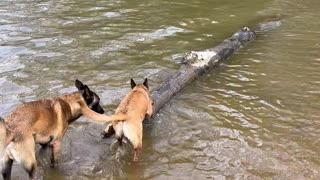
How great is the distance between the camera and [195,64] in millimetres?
9805

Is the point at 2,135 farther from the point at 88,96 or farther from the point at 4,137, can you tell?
the point at 88,96

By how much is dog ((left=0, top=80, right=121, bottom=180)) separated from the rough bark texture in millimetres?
1865

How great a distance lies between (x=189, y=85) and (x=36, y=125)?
4.16 metres

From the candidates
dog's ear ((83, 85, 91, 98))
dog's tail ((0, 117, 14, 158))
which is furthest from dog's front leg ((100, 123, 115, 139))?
dog's tail ((0, 117, 14, 158))

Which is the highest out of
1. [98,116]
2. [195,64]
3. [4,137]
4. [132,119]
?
[4,137]

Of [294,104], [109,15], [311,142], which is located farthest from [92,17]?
[311,142]

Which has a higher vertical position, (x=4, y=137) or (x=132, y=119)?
(x=4, y=137)

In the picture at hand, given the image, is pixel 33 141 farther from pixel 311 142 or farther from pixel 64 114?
pixel 311 142

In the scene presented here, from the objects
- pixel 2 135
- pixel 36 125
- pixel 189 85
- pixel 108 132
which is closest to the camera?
pixel 2 135

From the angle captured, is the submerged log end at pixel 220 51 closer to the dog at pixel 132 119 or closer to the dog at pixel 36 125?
the dog at pixel 132 119

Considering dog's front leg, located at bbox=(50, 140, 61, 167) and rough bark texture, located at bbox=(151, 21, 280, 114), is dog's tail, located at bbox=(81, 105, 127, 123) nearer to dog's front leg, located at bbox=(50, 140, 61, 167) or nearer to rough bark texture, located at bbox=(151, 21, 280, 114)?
dog's front leg, located at bbox=(50, 140, 61, 167)

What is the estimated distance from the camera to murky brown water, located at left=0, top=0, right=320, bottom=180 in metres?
6.52

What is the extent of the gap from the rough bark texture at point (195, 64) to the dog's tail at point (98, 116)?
177 centimetres

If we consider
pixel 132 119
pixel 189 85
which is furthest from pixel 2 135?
pixel 189 85
